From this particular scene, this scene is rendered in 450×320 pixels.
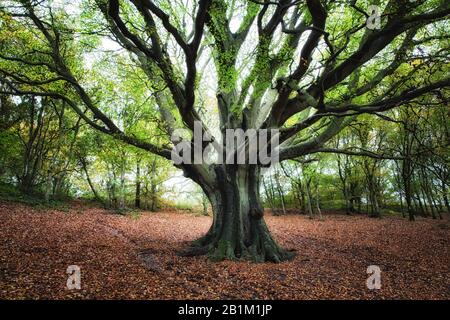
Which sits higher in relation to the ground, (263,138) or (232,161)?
(263,138)

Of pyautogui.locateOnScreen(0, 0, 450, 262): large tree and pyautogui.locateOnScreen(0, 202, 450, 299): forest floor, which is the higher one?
pyautogui.locateOnScreen(0, 0, 450, 262): large tree

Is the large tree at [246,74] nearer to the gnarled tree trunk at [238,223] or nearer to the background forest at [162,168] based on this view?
the gnarled tree trunk at [238,223]

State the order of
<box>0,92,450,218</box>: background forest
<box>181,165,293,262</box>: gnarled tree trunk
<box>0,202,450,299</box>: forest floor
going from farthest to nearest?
<box>0,92,450,218</box>: background forest
<box>181,165,293,262</box>: gnarled tree trunk
<box>0,202,450,299</box>: forest floor

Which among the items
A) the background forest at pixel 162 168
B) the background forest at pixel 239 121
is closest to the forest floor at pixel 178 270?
the background forest at pixel 239 121

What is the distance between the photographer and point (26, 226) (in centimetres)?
1075

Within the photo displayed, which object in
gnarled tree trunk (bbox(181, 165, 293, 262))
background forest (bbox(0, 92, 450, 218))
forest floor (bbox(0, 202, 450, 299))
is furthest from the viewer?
background forest (bbox(0, 92, 450, 218))

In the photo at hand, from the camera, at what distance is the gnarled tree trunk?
9531 millimetres

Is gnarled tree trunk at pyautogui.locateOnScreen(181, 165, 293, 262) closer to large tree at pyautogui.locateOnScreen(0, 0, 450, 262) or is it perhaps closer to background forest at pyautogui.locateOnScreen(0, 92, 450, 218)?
large tree at pyautogui.locateOnScreen(0, 0, 450, 262)

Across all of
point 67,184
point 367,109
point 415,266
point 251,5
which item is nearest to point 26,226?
point 251,5

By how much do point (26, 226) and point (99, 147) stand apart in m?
11.2

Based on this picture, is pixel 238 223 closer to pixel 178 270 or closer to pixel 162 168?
pixel 178 270

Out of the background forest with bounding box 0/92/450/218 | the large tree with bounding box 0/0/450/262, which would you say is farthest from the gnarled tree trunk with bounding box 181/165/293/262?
the background forest with bounding box 0/92/450/218

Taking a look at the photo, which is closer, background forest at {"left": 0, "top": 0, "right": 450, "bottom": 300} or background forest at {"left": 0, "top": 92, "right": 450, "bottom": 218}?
background forest at {"left": 0, "top": 0, "right": 450, "bottom": 300}
